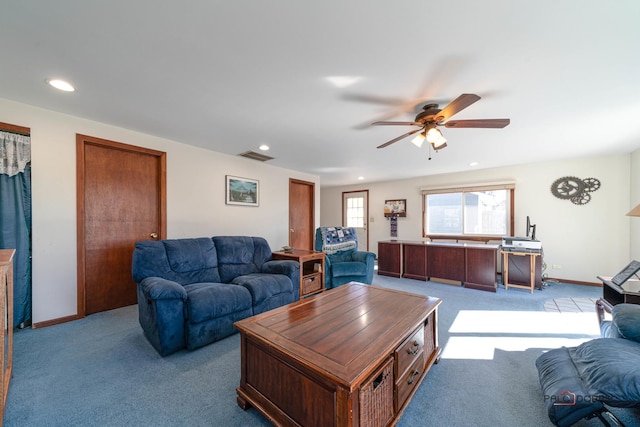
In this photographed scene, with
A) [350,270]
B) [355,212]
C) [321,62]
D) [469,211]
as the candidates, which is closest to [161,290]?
[321,62]

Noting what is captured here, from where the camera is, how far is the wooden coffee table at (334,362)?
1.08 m

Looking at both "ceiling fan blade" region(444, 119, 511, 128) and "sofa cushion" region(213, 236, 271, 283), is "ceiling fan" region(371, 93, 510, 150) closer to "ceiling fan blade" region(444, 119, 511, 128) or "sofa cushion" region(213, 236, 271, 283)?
"ceiling fan blade" region(444, 119, 511, 128)

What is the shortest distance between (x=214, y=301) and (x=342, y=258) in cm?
251

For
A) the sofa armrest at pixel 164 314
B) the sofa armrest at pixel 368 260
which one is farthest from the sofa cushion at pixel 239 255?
the sofa armrest at pixel 368 260

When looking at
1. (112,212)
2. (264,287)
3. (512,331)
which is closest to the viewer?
(512,331)

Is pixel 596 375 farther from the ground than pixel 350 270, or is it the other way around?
pixel 596 375

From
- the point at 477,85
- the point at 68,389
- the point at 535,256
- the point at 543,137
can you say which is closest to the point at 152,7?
the point at 477,85

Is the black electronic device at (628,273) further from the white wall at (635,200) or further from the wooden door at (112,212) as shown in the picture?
the wooden door at (112,212)

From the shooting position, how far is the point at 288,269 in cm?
302

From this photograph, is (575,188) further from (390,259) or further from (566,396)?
(566,396)

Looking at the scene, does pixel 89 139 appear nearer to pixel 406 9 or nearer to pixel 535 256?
pixel 406 9

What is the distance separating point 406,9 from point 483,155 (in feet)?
11.8

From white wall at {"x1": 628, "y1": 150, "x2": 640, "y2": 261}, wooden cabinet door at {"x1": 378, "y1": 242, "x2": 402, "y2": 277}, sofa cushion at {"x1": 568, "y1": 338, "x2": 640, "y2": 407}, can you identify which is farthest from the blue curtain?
white wall at {"x1": 628, "y1": 150, "x2": 640, "y2": 261}

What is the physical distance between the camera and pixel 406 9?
4.12ft
